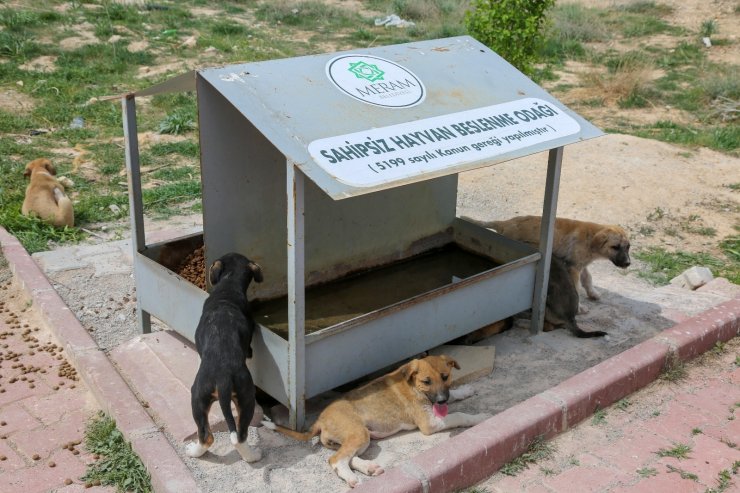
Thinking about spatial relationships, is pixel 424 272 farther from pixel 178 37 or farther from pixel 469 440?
pixel 178 37

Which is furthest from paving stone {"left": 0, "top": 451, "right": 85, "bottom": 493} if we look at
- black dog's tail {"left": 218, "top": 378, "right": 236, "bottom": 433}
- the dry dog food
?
the dry dog food

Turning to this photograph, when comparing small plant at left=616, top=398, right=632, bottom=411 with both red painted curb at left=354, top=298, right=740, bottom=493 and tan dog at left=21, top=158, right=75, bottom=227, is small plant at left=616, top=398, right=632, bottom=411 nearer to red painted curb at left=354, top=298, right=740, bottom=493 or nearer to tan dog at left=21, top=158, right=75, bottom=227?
red painted curb at left=354, top=298, right=740, bottom=493

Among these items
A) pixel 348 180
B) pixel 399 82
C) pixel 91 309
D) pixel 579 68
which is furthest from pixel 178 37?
pixel 348 180

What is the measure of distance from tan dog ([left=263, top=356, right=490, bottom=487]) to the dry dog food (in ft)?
5.12

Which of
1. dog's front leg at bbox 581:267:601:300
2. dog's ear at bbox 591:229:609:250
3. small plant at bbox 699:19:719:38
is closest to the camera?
dog's ear at bbox 591:229:609:250

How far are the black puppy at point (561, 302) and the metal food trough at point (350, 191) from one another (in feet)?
0.51

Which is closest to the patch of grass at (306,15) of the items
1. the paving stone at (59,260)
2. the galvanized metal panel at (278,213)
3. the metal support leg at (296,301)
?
the paving stone at (59,260)

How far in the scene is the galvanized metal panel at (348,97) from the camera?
4.41m

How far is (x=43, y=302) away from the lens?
6.39 meters

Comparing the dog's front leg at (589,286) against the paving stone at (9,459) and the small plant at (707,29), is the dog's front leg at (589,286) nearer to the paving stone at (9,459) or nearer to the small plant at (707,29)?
the paving stone at (9,459)

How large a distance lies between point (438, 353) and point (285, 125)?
7.82 ft

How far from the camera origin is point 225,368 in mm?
4512

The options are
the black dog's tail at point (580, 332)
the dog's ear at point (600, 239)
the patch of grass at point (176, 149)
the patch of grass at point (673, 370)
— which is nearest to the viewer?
the patch of grass at point (673, 370)

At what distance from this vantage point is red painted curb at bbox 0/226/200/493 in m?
4.43
